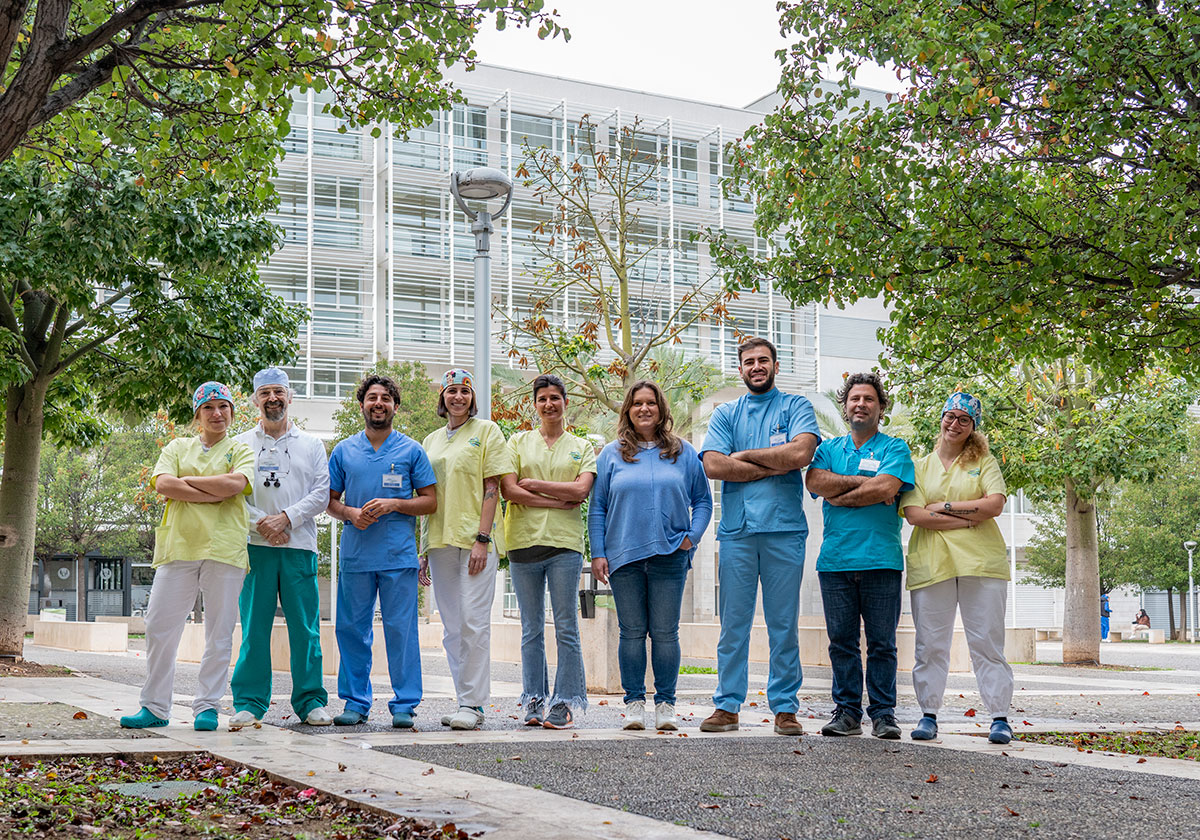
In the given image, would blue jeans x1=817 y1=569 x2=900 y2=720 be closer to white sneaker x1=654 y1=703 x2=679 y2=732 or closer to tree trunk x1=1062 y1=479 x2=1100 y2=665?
white sneaker x1=654 y1=703 x2=679 y2=732

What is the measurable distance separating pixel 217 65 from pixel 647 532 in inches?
141

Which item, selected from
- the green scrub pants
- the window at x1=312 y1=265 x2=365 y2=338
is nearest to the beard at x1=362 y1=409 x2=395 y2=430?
the green scrub pants

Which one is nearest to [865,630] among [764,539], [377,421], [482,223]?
[764,539]

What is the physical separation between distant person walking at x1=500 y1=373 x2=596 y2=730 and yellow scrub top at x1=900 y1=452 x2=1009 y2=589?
2.07 metres

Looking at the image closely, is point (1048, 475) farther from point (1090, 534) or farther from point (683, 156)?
point (683, 156)

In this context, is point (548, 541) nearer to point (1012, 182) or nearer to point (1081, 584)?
point (1012, 182)

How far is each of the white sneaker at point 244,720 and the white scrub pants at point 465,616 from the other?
1.23 metres

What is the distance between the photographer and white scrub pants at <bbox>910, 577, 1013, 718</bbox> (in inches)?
290

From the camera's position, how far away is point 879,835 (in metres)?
4.20

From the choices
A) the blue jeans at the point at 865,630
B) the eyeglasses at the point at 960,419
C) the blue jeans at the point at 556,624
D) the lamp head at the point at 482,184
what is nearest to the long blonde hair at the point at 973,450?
the eyeglasses at the point at 960,419

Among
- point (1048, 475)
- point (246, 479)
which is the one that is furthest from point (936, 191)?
point (1048, 475)

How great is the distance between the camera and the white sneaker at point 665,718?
24.5 feet

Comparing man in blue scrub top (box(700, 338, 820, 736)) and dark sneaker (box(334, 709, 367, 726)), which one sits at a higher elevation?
man in blue scrub top (box(700, 338, 820, 736))

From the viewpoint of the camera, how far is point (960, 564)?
7457mm
